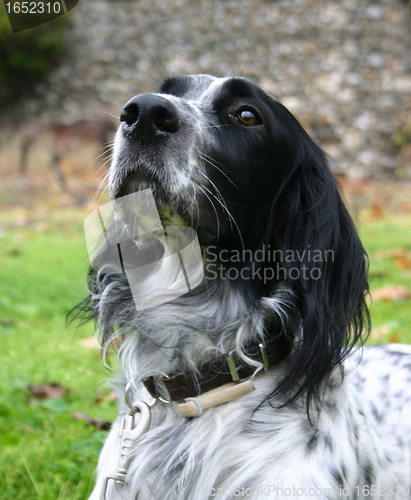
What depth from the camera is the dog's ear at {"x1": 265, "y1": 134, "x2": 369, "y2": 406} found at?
1733 mm

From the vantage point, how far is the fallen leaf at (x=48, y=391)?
122 inches

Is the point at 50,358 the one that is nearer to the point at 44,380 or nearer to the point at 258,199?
the point at 44,380

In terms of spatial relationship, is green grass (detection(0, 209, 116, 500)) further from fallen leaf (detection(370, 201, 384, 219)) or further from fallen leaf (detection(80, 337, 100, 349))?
fallen leaf (detection(370, 201, 384, 219))

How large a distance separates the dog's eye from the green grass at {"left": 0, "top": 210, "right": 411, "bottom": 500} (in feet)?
3.53

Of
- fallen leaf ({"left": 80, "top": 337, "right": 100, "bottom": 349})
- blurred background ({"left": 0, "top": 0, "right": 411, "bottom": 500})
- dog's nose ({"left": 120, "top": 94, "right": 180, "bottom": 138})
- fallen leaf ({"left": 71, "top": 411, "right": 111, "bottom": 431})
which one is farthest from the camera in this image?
blurred background ({"left": 0, "top": 0, "right": 411, "bottom": 500})

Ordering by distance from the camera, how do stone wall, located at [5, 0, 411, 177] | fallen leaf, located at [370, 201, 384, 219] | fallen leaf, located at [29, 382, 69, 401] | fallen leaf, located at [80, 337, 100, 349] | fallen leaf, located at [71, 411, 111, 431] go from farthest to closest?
stone wall, located at [5, 0, 411, 177] < fallen leaf, located at [370, 201, 384, 219] < fallen leaf, located at [80, 337, 100, 349] < fallen leaf, located at [29, 382, 69, 401] < fallen leaf, located at [71, 411, 111, 431]

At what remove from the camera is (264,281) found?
76.8 inches

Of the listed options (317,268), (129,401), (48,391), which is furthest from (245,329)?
(48,391)

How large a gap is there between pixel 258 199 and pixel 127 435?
1021 millimetres

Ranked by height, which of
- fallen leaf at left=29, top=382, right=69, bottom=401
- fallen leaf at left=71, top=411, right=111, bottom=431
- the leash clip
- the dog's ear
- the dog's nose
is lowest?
fallen leaf at left=29, top=382, right=69, bottom=401

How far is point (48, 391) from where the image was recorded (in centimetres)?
312

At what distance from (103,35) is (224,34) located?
2.68m

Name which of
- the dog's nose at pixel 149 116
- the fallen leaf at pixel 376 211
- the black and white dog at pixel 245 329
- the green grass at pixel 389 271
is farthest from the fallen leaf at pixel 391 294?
the fallen leaf at pixel 376 211

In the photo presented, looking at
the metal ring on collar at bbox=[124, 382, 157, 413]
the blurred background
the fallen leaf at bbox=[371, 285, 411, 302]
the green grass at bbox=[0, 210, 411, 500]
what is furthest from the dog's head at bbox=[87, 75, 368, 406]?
the blurred background
